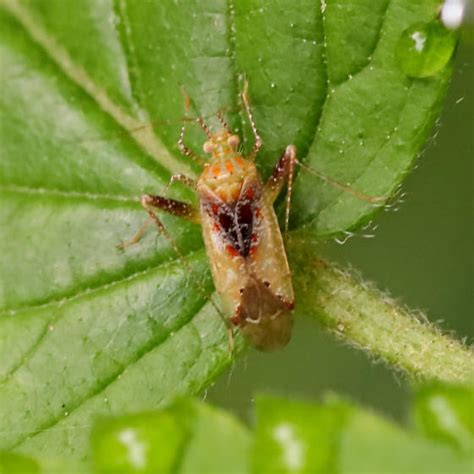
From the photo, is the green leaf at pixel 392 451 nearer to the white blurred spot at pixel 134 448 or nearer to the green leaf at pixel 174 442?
the green leaf at pixel 174 442

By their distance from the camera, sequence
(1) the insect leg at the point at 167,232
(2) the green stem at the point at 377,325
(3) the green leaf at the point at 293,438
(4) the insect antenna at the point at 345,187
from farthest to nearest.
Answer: (1) the insect leg at the point at 167,232 → (4) the insect antenna at the point at 345,187 → (2) the green stem at the point at 377,325 → (3) the green leaf at the point at 293,438

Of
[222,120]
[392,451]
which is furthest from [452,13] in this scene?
[392,451]

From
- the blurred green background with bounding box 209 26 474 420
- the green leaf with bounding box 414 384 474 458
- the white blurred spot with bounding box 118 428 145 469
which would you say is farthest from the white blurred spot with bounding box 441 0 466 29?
the white blurred spot with bounding box 118 428 145 469

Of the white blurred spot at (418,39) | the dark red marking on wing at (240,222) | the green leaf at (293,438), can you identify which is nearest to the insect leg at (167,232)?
the dark red marking on wing at (240,222)

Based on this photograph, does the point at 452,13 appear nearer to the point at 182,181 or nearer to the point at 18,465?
the point at 182,181

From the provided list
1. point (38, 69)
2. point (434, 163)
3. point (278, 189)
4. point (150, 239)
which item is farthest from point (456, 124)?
point (38, 69)

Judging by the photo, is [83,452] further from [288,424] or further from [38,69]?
[288,424]

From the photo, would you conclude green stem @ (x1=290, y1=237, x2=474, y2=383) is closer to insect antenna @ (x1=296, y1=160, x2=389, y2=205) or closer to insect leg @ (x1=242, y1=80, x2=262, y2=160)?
insect antenna @ (x1=296, y1=160, x2=389, y2=205)

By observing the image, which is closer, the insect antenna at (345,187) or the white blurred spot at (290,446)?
the white blurred spot at (290,446)
